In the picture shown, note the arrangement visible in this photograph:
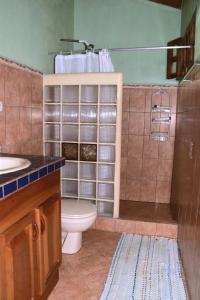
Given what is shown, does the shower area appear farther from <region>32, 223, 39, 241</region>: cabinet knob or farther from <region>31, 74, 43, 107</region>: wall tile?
<region>32, 223, 39, 241</region>: cabinet knob

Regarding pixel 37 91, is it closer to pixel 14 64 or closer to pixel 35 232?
pixel 14 64

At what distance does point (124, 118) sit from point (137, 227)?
137 centimetres

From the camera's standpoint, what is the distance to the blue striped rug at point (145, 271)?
6.06 feet

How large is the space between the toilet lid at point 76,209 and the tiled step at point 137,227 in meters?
0.48

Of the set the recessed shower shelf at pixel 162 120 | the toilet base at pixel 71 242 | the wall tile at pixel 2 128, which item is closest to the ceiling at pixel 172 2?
the recessed shower shelf at pixel 162 120

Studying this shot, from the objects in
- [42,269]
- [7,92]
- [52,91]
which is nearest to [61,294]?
[42,269]

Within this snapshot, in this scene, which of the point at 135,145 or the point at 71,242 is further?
the point at 135,145

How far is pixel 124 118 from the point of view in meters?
3.38

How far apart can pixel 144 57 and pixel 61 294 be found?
2.68 m

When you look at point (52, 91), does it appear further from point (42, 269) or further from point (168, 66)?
point (42, 269)

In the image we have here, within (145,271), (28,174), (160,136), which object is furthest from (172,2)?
(145,271)

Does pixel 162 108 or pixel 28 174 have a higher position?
pixel 162 108

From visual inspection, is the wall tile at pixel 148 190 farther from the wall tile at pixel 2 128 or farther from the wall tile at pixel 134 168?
the wall tile at pixel 2 128

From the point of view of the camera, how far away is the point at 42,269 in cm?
156
